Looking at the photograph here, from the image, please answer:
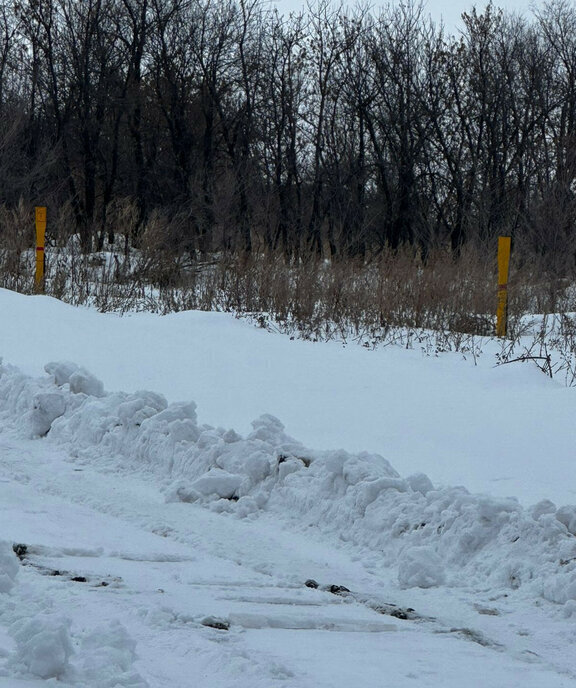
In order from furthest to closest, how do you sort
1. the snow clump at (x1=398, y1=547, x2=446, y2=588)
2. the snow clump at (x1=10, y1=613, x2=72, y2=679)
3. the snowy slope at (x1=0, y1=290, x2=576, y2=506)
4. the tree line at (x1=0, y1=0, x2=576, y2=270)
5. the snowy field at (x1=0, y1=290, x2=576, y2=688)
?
the tree line at (x1=0, y1=0, x2=576, y2=270)
the snowy slope at (x1=0, y1=290, x2=576, y2=506)
the snow clump at (x1=398, y1=547, x2=446, y2=588)
the snowy field at (x1=0, y1=290, x2=576, y2=688)
the snow clump at (x1=10, y1=613, x2=72, y2=679)

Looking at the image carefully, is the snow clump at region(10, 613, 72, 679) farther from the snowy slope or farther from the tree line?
the tree line

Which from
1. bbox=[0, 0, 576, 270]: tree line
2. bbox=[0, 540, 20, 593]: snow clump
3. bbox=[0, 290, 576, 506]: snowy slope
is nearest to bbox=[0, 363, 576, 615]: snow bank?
bbox=[0, 290, 576, 506]: snowy slope

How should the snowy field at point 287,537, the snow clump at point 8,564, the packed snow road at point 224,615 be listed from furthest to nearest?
the snow clump at point 8,564
the snowy field at point 287,537
the packed snow road at point 224,615

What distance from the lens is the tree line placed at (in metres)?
32.8

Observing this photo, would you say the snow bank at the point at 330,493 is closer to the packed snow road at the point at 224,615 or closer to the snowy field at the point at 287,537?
the snowy field at the point at 287,537

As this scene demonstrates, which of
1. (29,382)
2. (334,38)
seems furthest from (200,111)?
(29,382)

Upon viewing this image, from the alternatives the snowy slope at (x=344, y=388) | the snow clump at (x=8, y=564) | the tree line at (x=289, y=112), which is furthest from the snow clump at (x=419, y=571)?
the tree line at (x=289, y=112)

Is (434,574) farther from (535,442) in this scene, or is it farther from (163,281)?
(163,281)

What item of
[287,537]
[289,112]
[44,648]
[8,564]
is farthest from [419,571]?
[289,112]

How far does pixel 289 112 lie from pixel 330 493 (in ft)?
101

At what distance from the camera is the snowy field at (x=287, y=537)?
2887 millimetres

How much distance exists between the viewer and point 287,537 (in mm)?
4336

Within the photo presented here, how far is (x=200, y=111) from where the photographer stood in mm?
34938

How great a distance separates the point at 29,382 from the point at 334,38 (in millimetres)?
28390
